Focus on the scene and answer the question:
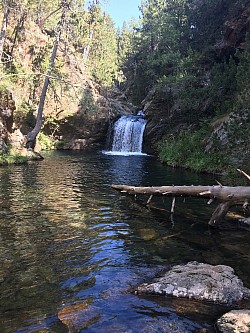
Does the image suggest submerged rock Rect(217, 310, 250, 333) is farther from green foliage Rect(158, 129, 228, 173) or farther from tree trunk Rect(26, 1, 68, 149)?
tree trunk Rect(26, 1, 68, 149)

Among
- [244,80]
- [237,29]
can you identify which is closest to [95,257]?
[244,80]

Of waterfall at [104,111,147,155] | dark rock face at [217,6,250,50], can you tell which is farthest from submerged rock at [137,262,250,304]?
waterfall at [104,111,147,155]

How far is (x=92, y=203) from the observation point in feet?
38.1

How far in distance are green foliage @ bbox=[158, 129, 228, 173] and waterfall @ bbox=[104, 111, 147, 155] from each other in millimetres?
7437

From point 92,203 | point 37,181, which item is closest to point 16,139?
point 37,181

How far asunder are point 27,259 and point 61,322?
2.40m

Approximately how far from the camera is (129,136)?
37.0 m

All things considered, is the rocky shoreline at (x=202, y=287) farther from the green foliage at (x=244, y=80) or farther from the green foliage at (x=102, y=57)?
the green foliage at (x=102, y=57)

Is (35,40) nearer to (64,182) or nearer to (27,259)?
(64,182)

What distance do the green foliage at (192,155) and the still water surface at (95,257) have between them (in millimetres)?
9110

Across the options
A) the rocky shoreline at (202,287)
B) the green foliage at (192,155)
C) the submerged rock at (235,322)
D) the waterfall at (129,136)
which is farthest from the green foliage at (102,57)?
the submerged rock at (235,322)

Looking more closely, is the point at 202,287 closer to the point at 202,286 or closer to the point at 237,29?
the point at 202,286

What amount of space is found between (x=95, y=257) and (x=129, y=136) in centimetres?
3061

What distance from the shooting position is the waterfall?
36.5 meters
